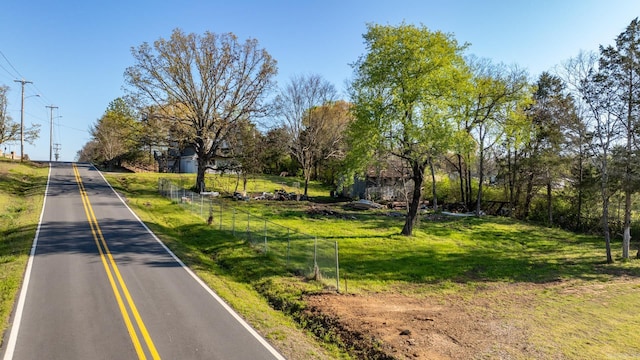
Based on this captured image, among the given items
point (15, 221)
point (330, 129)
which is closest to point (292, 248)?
point (15, 221)

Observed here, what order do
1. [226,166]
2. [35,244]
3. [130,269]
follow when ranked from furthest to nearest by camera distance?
[226,166], [35,244], [130,269]

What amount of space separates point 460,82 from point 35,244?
2506 centimetres

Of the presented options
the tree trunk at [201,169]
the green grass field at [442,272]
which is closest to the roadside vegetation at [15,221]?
the green grass field at [442,272]

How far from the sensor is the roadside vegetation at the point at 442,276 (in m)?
11.7

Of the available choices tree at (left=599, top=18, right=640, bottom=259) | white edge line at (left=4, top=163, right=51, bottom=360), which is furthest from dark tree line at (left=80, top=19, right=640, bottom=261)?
white edge line at (left=4, top=163, right=51, bottom=360)

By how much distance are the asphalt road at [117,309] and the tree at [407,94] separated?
13747 mm

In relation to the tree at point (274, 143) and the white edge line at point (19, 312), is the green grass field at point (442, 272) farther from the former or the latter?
the tree at point (274, 143)

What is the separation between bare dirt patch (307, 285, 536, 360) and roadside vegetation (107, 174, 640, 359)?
163mm

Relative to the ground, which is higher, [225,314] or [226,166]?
[226,166]

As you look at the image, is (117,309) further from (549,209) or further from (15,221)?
(549,209)

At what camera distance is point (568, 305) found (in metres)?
15.1

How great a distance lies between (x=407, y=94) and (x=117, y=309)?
19.6 meters

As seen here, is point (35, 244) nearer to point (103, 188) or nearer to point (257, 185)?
point (103, 188)

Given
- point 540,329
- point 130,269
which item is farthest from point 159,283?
point 540,329
